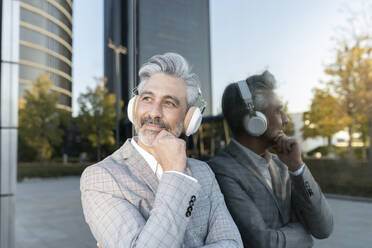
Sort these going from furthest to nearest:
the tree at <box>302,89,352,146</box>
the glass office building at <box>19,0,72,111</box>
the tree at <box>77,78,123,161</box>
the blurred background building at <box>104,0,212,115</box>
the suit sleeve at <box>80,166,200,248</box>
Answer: the glass office building at <box>19,0,72,111</box> → the tree at <box>77,78,123,161</box> → the blurred background building at <box>104,0,212,115</box> → the tree at <box>302,89,352,146</box> → the suit sleeve at <box>80,166,200,248</box>

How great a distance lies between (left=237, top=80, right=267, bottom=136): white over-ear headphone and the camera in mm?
1540

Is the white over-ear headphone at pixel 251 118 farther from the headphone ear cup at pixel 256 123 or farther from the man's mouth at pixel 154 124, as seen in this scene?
the man's mouth at pixel 154 124

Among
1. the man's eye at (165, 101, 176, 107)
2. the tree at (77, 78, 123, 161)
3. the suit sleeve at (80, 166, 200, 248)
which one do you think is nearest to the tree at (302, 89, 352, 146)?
the man's eye at (165, 101, 176, 107)

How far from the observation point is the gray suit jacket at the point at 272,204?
1.42 metres

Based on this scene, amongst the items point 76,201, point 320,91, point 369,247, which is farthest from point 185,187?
point 76,201

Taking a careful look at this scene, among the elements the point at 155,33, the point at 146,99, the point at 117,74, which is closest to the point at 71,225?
the point at 117,74

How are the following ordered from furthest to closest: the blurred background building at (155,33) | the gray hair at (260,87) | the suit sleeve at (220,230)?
the blurred background building at (155,33) < the gray hair at (260,87) < the suit sleeve at (220,230)

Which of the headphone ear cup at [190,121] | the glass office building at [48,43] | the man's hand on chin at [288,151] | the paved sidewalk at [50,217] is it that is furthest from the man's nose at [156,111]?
the glass office building at [48,43]

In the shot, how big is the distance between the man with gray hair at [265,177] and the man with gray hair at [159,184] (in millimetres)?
218

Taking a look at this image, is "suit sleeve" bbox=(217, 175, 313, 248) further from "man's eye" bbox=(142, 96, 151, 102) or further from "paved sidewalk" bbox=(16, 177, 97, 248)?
"paved sidewalk" bbox=(16, 177, 97, 248)

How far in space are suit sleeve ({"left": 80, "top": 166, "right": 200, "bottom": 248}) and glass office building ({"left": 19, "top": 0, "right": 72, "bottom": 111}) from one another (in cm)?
384

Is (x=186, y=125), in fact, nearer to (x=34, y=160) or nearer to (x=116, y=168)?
(x=116, y=168)

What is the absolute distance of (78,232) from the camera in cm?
598

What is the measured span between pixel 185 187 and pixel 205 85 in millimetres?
1591
